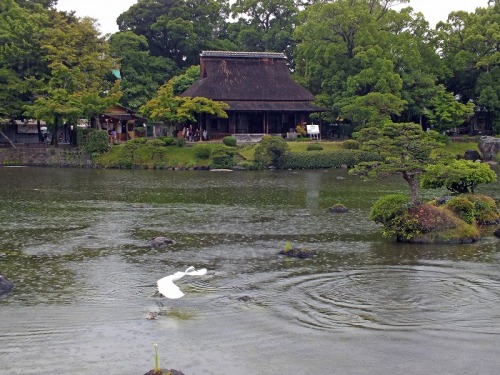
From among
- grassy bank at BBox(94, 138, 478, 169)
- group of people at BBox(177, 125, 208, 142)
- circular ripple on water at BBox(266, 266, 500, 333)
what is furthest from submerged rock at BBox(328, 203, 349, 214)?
group of people at BBox(177, 125, 208, 142)

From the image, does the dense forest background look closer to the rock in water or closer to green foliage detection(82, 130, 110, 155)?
green foliage detection(82, 130, 110, 155)

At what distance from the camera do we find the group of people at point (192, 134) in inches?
2441

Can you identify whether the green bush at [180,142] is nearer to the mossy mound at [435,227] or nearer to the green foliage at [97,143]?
the green foliage at [97,143]

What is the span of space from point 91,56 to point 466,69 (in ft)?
120

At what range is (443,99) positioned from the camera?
62156 mm

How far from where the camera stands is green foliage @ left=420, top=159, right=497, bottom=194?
80.6ft

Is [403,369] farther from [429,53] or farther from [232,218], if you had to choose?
[429,53]

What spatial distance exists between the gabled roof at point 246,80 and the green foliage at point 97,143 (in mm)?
10091

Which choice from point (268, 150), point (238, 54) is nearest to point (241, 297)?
point (268, 150)

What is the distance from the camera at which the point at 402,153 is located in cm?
2348

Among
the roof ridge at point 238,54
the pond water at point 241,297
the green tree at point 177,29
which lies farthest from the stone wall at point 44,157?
the pond water at point 241,297

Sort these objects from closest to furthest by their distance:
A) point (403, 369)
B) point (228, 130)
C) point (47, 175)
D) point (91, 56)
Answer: point (403, 369)
point (47, 175)
point (91, 56)
point (228, 130)

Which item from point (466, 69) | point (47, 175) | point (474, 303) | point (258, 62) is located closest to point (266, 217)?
point (474, 303)

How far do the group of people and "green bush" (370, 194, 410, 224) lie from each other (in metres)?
39.6
